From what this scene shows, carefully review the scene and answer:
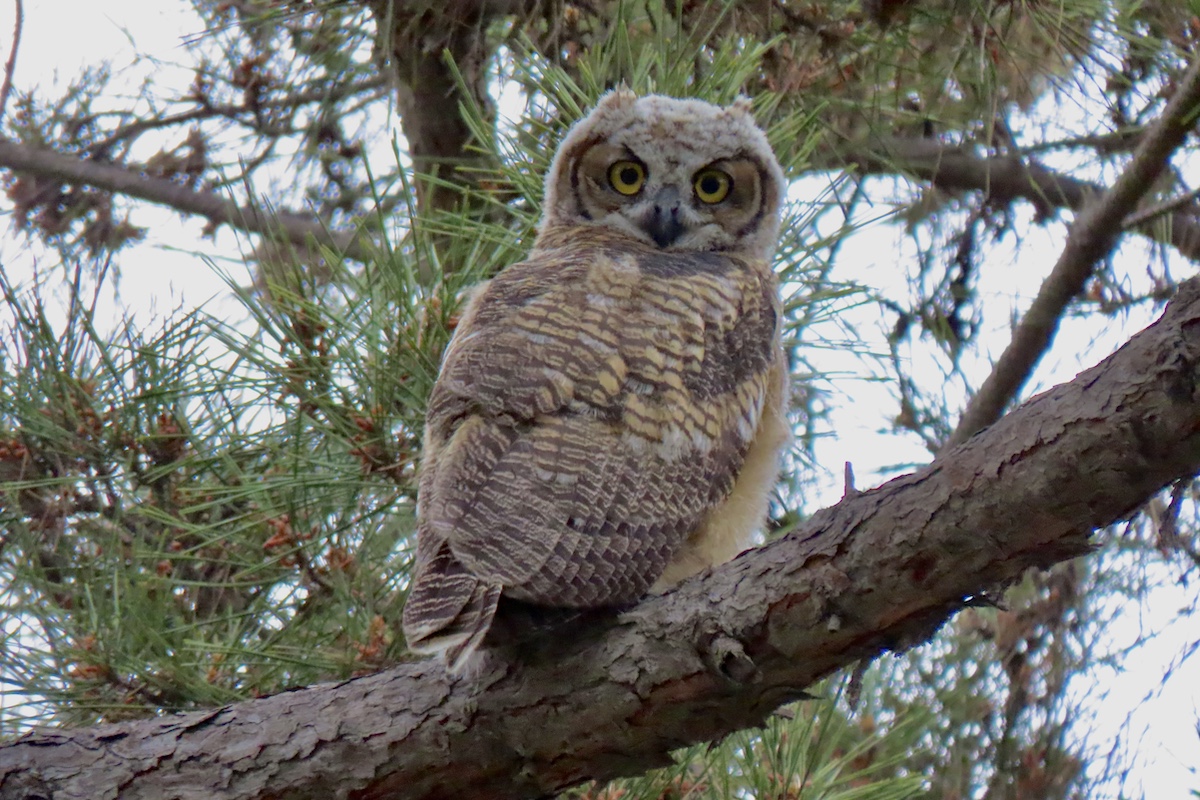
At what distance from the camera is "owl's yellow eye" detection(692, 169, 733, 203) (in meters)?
2.81

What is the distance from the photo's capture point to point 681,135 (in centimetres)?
271

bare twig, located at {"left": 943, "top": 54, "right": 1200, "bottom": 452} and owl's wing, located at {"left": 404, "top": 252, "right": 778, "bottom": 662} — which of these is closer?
owl's wing, located at {"left": 404, "top": 252, "right": 778, "bottom": 662}

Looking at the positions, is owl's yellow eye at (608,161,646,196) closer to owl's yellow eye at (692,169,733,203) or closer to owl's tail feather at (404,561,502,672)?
owl's yellow eye at (692,169,733,203)

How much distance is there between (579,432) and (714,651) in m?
0.43

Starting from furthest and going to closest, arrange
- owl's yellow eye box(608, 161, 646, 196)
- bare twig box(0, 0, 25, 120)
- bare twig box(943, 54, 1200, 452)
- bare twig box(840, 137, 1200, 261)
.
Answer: bare twig box(0, 0, 25, 120), bare twig box(840, 137, 1200, 261), owl's yellow eye box(608, 161, 646, 196), bare twig box(943, 54, 1200, 452)

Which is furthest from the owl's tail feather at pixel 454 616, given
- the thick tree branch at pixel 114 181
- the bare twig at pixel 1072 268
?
the thick tree branch at pixel 114 181

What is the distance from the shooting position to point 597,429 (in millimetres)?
1861

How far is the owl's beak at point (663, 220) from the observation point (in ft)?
8.89

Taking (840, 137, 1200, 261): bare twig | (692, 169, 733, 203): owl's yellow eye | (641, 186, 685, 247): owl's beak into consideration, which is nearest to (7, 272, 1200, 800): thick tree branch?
(641, 186, 685, 247): owl's beak

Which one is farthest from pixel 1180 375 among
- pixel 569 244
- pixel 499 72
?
pixel 499 72

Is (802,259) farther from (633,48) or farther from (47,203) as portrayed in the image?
(47,203)

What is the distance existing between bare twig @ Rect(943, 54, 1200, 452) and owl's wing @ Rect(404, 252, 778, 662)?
0.69 m

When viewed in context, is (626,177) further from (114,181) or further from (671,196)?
(114,181)

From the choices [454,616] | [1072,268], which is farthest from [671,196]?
[454,616]
